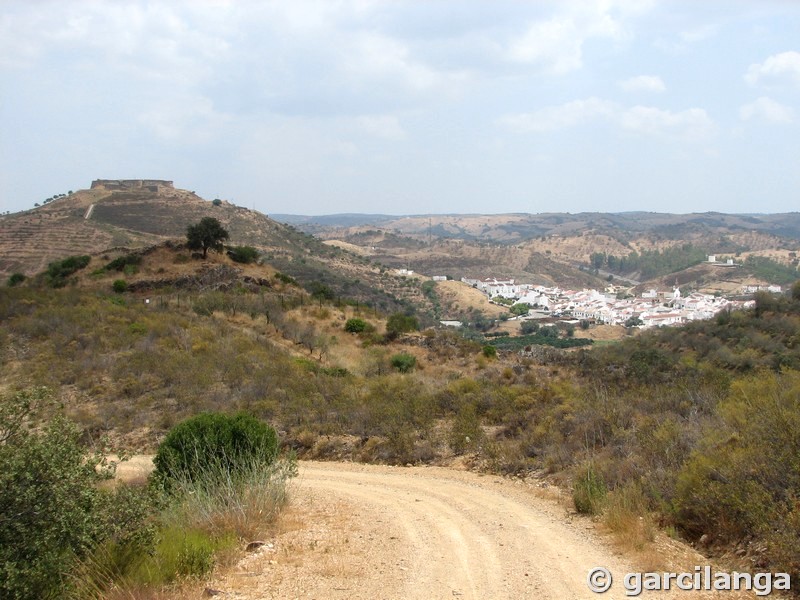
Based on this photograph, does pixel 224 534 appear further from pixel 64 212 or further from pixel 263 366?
pixel 64 212

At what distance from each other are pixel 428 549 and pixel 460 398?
786 centimetres

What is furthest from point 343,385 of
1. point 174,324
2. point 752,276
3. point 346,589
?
point 752,276

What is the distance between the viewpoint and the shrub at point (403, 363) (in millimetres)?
22180

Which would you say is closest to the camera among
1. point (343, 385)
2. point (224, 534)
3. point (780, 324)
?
point (224, 534)

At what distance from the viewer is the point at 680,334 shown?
3409 centimetres

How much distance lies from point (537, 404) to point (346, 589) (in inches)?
331

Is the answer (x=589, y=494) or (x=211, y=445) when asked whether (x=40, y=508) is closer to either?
(x=211, y=445)

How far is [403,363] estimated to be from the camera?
2244 centimetres

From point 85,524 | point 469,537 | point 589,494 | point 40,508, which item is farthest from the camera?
point 589,494

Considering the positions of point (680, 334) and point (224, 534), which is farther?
point (680, 334)

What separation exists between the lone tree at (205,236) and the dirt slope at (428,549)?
30.9m

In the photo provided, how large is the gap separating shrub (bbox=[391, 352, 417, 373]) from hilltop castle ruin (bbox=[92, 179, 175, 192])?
263ft

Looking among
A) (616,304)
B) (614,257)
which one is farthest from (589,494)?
(614,257)

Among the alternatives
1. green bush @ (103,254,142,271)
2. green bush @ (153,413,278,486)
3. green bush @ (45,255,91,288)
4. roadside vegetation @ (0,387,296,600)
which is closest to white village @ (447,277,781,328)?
green bush @ (103,254,142,271)
